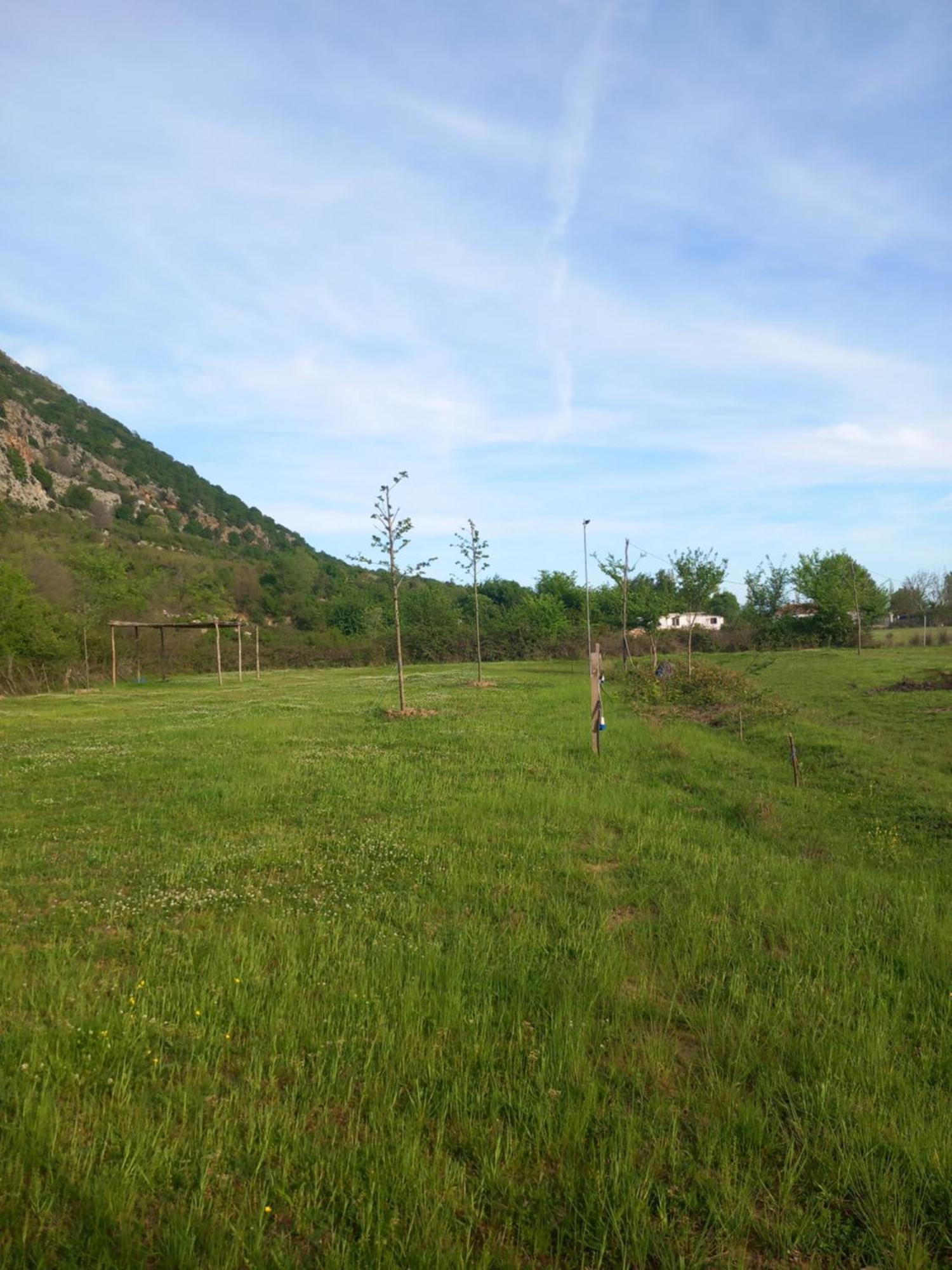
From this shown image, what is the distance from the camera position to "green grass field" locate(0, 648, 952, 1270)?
2.40 metres

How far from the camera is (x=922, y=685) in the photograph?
68.3 feet

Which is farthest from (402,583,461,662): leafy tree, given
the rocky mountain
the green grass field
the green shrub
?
the green shrub

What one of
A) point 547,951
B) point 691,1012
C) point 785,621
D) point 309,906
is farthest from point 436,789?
point 785,621

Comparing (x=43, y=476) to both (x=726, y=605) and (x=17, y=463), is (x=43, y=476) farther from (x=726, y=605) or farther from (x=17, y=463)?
(x=726, y=605)

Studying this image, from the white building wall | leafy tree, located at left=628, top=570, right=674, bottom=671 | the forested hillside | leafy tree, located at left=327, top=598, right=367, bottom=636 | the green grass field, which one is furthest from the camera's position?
leafy tree, located at left=327, top=598, right=367, bottom=636

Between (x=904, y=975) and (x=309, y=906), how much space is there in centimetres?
387

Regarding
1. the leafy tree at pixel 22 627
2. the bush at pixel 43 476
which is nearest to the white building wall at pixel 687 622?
the leafy tree at pixel 22 627

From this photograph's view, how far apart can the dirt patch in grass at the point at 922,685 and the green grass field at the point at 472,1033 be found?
13588 millimetres

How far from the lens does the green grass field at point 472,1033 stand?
2400mm

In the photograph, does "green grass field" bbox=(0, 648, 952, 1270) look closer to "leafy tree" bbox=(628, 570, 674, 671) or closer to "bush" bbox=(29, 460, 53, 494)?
"leafy tree" bbox=(628, 570, 674, 671)

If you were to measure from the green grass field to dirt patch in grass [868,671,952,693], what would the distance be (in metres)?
13.6

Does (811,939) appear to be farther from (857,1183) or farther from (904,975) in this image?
(857,1183)

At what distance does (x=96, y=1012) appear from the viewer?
3.48m

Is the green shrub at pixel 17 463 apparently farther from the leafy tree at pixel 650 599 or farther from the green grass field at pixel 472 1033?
the green grass field at pixel 472 1033
